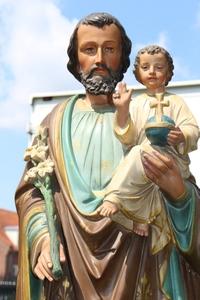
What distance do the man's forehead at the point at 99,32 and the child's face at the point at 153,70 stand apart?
1.31 ft

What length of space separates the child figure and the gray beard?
29 cm

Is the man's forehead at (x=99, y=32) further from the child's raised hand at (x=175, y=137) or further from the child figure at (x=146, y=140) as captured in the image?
the child's raised hand at (x=175, y=137)

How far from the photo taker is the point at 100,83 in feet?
12.8

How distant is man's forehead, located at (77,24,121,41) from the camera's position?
12.8 ft

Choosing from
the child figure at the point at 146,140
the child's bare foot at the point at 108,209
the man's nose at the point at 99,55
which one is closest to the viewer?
the child's bare foot at the point at 108,209

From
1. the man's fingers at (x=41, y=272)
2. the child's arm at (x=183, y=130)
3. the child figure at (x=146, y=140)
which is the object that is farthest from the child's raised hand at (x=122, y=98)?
Answer: the man's fingers at (x=41, y=272)

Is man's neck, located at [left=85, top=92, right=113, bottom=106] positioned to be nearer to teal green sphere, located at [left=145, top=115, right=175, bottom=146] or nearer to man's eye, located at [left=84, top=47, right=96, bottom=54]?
man's eye, located at [left=84, top=47, right=96, bottom=54]

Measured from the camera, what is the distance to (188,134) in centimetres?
346

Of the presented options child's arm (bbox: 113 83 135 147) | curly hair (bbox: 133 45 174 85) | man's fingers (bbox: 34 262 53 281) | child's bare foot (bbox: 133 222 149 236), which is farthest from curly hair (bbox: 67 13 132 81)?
man's fingers (bbox: 34 262 53 281)

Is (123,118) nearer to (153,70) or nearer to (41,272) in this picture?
(153,70)

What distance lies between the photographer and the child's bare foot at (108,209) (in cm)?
325

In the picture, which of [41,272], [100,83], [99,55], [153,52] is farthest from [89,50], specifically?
[41,272]

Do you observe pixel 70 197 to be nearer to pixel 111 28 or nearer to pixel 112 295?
pixel 112 295

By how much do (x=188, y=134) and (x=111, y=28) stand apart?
32.2 inches
